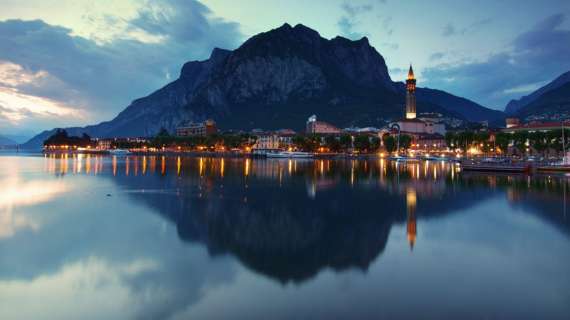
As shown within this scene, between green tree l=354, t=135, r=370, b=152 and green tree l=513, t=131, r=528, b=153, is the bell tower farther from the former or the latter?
green tree l=513, t=131, r=528, b=153

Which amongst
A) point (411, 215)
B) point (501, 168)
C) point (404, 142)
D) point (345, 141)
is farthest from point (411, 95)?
point (411, 215)

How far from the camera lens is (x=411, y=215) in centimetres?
2508

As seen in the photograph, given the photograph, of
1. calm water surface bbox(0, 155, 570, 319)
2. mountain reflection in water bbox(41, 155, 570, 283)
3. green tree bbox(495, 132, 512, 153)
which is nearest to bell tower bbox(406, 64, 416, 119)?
green tree bbox(495, 132, 512, 153)

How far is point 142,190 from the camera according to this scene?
36.8m

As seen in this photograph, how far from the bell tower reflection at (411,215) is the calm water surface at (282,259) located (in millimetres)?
161

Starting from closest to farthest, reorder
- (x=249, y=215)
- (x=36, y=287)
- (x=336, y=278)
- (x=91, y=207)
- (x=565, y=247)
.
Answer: (x=36, y=287), (x=336, y=278), (x=565, y=247), (x=249, y=215), (x=91, y=207)

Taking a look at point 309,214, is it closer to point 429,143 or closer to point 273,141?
point 429,143

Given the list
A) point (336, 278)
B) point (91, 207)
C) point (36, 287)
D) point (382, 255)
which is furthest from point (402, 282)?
point (91, 207)

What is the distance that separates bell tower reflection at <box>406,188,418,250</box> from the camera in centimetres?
1920

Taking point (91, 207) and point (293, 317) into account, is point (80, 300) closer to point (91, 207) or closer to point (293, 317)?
point (293, 317)

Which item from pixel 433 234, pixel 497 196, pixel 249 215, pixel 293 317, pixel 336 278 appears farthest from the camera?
pixel 497 196

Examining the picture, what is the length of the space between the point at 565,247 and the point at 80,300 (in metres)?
17.6

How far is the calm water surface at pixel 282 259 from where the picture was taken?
1117cm

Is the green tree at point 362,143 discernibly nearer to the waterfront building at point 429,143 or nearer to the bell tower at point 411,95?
the waterfront building at point 429,143
